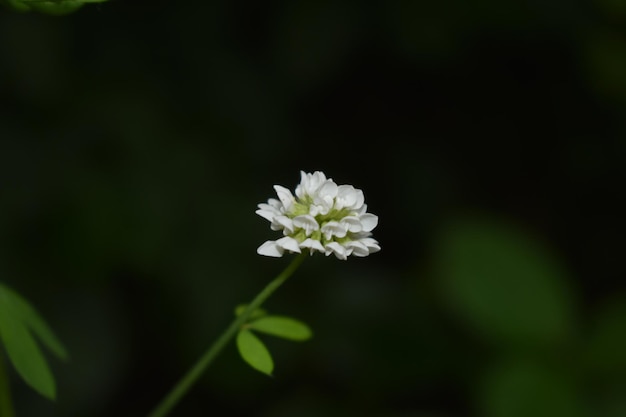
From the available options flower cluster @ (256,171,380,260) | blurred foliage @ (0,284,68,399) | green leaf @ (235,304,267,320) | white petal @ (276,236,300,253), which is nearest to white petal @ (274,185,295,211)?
flower cluster @ (256,171,380,260)

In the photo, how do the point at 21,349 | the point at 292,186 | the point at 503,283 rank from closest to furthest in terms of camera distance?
the point at 21,349
the point at 503,283
the point at 292,186

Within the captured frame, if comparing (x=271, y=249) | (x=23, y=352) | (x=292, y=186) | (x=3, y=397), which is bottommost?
(x=3, y=397)

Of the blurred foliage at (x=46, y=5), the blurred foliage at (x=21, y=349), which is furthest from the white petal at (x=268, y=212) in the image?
the blurred foliage at (x=21, y=349)

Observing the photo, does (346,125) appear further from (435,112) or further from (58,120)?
(58,120)

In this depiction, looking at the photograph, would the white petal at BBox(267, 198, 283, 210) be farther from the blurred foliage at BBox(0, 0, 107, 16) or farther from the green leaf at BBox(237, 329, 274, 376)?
the blurred foliage at BBox(0, 0, 107, 16)

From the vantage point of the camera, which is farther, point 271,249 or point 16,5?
point 271,249

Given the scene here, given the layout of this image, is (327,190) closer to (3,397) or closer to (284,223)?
(284,223)

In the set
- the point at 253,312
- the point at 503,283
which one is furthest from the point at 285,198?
the point at 503,283

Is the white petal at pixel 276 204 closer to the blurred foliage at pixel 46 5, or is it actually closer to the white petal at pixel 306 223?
the white petal at pixel 306 223
